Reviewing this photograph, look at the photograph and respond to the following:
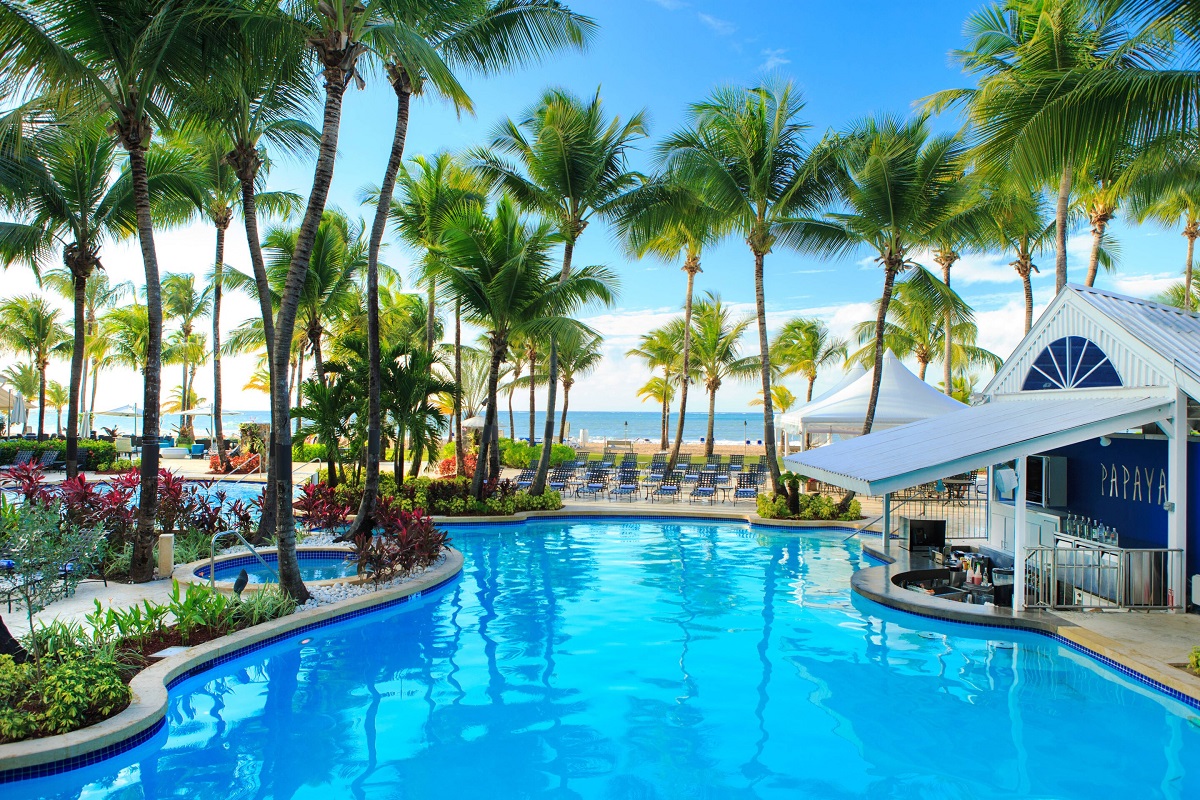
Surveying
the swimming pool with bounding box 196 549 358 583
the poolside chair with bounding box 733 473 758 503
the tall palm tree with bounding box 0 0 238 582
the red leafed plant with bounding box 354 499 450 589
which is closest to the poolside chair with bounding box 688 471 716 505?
the poolside chair with bounding box 733 473 758 503

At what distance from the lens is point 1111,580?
8953 millimetres

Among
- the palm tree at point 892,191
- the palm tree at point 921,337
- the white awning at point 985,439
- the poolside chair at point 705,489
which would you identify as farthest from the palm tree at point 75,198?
the palm tree at point 921,337

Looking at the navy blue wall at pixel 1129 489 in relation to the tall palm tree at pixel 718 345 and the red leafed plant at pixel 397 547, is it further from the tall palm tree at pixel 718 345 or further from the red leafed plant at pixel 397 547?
the tall palm tree at pixel 718 345

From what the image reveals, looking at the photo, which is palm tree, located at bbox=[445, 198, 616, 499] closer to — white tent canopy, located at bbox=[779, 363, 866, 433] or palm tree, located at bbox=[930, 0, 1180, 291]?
white tent canopy, located at bbox=[779, 363, 866, 433]

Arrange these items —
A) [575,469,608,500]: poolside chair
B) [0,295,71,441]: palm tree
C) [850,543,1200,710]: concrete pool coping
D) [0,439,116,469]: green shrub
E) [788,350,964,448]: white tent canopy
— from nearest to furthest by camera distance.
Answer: [850,543,1200,710]: concrete pool coping, [788,350,964,448]: white tent canopy, [575,469,608,500]: poolside chair, [0,439,116,469]: green shrub, [0,295,71,441]: palm tree

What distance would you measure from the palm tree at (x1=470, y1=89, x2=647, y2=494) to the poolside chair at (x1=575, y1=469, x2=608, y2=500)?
102 inches

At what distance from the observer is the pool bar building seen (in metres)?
8.19

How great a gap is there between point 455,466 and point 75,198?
13.8 metres

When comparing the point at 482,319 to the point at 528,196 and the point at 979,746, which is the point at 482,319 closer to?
the point at 528,196

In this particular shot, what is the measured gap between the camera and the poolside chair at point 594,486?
20453 millimetres

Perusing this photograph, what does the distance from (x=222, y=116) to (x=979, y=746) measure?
11.6 metres

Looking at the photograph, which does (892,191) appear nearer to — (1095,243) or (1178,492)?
(1095,243)

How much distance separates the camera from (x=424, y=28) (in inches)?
437

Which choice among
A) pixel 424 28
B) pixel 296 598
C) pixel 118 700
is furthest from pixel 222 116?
pixel 118 700
